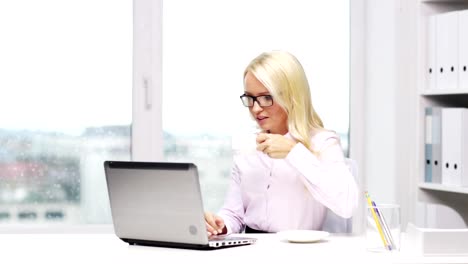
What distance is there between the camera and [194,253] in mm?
2088

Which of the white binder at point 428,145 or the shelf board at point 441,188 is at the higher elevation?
the white binder at point 428,145

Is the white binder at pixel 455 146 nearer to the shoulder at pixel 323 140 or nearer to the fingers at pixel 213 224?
the shoulder at pixel 323 140

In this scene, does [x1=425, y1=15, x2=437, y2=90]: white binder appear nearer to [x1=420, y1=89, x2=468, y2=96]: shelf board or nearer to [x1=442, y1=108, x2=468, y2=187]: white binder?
[x1=420, y1=89, x2=468, y2=96]: shelf board

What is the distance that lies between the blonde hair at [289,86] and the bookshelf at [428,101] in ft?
2.18

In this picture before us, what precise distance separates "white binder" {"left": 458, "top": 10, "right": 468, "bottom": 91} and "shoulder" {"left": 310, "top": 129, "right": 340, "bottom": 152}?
25.2 inches

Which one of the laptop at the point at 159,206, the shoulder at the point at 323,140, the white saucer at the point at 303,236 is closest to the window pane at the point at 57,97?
the shoulder at the point at 323,140

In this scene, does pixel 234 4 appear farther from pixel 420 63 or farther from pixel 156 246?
pixel 156 246

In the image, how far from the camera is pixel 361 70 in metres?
3.99

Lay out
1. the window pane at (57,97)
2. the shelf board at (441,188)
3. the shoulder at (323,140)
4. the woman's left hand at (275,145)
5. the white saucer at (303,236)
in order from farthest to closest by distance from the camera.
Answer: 1. the window pane at (57,97)
2. the shelf board at (441,188)
3. the shoulder at (323,140)
4. the woman's left hand at (275,145)
5. the white saucer at (303,236)

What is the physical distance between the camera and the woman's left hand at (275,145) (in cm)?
258

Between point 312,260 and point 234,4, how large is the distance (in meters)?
2.23

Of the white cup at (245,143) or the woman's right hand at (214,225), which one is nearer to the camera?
the woman's right hand at (214,225)

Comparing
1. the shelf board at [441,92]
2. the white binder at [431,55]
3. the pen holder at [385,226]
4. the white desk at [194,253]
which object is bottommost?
the white desk at [194,253]

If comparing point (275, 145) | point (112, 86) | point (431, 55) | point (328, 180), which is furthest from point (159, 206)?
point (112, 86)
